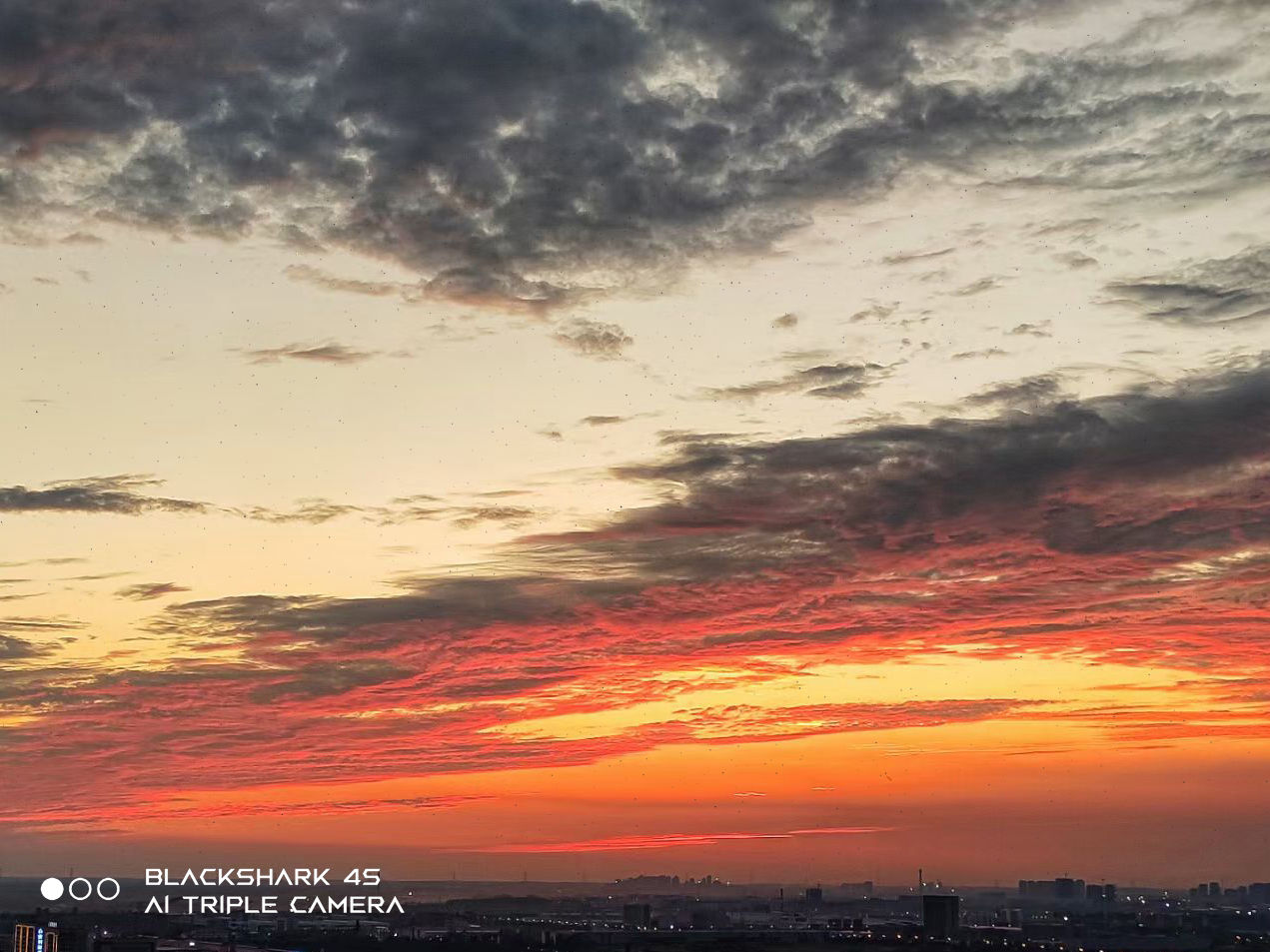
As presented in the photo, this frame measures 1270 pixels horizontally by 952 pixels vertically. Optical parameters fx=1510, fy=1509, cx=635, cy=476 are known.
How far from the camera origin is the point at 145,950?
146625 mm

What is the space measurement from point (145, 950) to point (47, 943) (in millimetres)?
9018

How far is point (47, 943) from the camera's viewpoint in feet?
471
